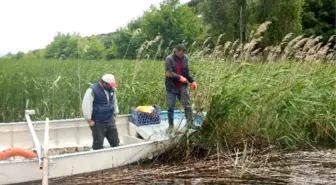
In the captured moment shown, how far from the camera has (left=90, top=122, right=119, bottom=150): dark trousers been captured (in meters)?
7.53

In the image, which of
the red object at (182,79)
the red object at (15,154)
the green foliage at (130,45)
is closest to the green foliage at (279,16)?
the green foliage at (130,45)

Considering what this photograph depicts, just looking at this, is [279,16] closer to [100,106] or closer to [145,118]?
[145,118]

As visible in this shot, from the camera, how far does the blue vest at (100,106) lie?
7.39 m

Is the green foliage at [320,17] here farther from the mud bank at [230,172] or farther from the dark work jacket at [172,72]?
the mud bank at [230,172]

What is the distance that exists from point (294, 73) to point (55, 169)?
14.8 ft

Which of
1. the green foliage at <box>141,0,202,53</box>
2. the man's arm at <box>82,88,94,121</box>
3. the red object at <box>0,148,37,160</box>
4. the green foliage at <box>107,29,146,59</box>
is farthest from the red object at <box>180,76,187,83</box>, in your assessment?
the green foliage at <box>141,0,202,53</box>

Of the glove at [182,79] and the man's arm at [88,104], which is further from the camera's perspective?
the glove at [182,79]

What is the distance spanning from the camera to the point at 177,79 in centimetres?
837

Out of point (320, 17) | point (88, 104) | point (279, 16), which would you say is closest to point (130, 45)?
point (88, 104)

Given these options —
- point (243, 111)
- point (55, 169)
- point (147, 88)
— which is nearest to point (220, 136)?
point (243, 111)

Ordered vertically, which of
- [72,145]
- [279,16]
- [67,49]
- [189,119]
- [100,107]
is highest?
[279,16]

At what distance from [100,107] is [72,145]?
169cm

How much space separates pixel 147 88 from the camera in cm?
966

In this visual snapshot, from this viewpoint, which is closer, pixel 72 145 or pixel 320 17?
pixel 72 145
